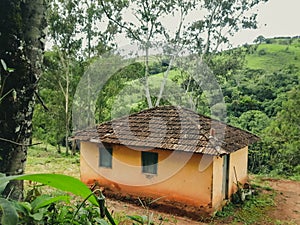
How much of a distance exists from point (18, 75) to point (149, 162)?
849 cm

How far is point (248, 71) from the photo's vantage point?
27.9 meters

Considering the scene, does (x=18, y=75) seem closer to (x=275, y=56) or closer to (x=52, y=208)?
(x=52, y=208)

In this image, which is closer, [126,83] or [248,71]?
[126,83]

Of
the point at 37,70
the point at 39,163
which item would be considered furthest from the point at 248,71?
the point at 37,70

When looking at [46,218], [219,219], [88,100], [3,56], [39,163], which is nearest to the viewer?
[46,218]

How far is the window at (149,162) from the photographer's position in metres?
9.82

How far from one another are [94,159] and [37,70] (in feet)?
31.0

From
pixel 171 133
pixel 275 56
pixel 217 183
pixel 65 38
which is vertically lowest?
pixel 217 183

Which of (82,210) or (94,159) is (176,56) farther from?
(82,210)

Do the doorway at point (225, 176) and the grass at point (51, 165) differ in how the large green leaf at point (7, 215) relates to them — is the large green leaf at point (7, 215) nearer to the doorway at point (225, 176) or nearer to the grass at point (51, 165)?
the doorway at point (225, 176)

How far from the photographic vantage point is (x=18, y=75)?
1624 millimetres

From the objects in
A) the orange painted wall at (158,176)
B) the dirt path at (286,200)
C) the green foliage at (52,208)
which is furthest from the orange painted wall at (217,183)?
the green foliage at (52,208)

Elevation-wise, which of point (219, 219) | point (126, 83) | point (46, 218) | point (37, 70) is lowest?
point (219, 219)

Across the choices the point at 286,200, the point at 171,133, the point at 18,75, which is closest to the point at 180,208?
the point at 171,133
